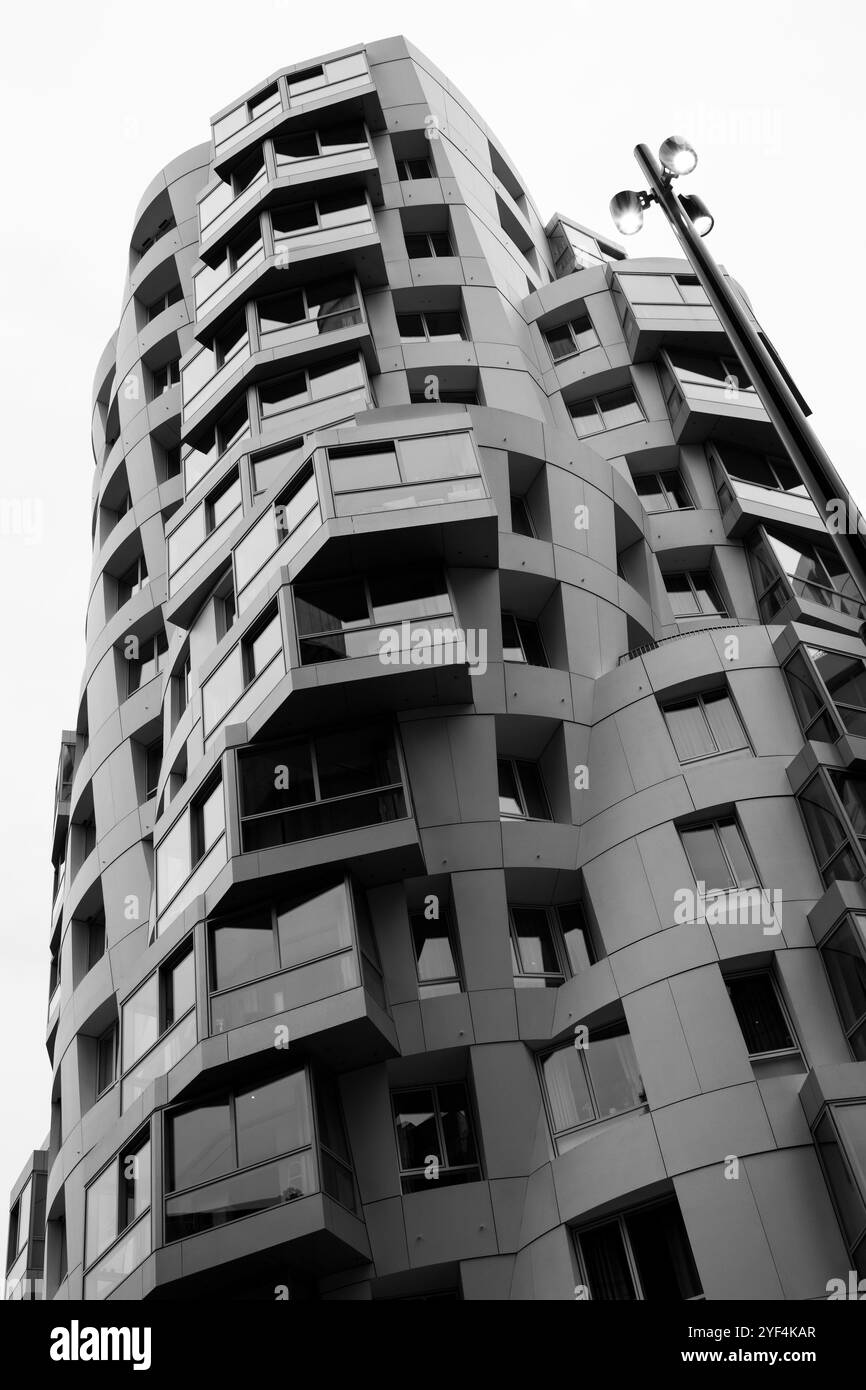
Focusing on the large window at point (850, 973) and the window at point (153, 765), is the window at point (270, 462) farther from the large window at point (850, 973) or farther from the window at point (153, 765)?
the large window at point (850, 973)

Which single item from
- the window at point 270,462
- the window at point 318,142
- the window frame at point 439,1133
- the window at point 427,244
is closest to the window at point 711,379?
the window at point 427,244

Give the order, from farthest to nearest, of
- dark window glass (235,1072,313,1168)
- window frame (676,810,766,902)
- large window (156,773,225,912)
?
1. large window (156,773,225,912)
2. window frame (676,810,766,902)
3. dark window glass (235,1072,313,1168)

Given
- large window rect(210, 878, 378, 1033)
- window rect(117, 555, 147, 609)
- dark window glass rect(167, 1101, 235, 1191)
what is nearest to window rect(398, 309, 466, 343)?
window rect(117, 555, 147, 609)

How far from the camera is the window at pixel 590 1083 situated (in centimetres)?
2216

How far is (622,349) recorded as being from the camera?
127ft

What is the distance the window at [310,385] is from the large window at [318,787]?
10.9 m

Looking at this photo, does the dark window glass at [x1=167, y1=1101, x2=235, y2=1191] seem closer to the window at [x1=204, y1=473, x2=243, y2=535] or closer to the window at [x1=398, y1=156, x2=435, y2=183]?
the window at [x1=204, y1=473, x2=243, y2=535]

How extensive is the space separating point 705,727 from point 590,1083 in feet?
24.8

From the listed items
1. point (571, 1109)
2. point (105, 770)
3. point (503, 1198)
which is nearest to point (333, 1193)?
point (503, 1198)

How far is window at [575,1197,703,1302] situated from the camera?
1997cm

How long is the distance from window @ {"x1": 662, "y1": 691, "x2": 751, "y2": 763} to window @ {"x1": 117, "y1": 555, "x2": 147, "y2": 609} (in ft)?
59.0

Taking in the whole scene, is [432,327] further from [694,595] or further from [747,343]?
[747,343]

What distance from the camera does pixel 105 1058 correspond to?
102 ft
